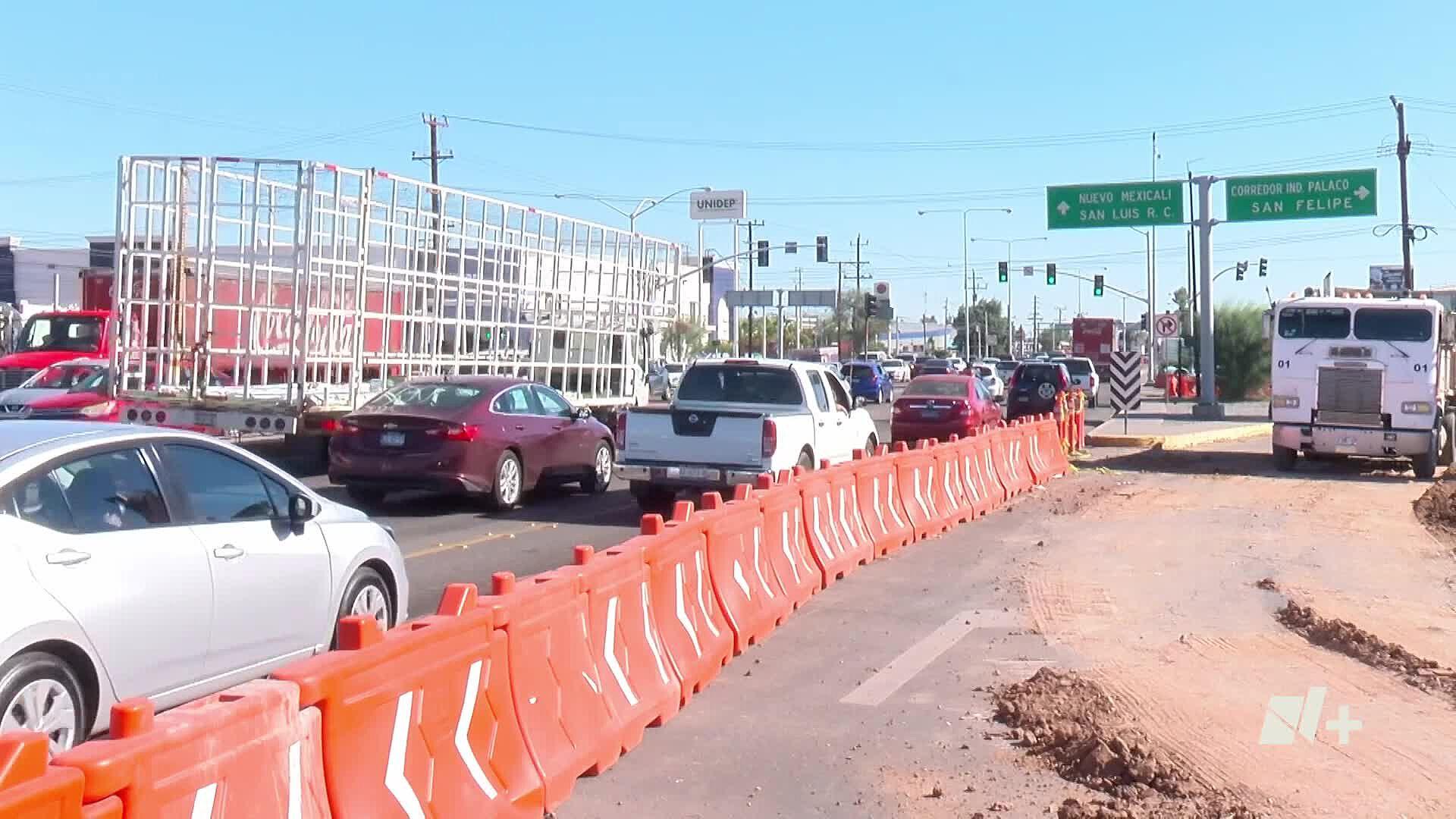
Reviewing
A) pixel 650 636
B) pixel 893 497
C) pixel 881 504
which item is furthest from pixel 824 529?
pixel 650 636

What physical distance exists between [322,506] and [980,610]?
5093mm

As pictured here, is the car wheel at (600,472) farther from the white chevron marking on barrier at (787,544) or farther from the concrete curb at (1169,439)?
the concrete curb at (1169,439)

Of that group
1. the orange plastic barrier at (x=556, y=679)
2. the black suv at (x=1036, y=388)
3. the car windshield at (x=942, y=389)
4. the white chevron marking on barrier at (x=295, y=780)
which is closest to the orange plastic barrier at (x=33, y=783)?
the white chevron marking on barrier at (x=295, y=780)

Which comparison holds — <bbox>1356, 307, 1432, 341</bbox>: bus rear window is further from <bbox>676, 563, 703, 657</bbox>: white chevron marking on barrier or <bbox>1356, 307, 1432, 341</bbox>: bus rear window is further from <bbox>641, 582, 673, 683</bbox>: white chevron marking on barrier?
<bbox>641, 582, 673, 683</bbox>: white chevron marking on barrier

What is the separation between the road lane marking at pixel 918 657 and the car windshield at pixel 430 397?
23.0 feet

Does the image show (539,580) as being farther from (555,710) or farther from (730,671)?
(730,671)

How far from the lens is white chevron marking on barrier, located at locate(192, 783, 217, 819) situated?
371 cm

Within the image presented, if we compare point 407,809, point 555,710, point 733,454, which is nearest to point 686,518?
point 555,710

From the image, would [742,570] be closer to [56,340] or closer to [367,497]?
[367,497]

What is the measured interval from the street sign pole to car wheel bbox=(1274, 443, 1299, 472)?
50.4ft

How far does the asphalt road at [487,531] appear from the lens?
1186 centimetres

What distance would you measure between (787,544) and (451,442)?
562cm

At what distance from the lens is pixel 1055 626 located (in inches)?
396

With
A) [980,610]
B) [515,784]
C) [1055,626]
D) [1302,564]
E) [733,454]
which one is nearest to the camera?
[515,784]
